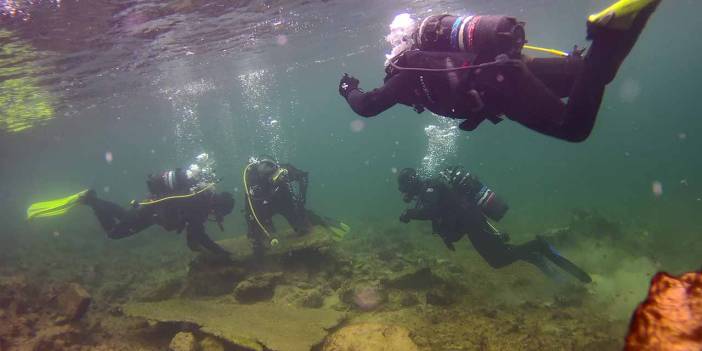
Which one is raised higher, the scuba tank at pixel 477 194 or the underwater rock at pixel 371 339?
the scuba tank at pixel 477 194

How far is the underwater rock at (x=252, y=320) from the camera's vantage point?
5.88 m

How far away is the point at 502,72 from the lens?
11.9 feet

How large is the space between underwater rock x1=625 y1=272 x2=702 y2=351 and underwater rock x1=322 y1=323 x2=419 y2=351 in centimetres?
437

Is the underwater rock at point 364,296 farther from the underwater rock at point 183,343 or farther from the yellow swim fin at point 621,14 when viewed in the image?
the yellow swim fin at point 621,14

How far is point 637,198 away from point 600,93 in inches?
1202

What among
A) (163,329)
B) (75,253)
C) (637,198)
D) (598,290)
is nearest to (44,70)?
(75,253)

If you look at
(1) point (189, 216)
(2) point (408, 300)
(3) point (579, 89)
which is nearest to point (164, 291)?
(1) point (189, 216)

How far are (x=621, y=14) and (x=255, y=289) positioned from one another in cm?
805

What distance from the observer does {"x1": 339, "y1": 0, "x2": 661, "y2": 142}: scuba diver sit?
293 centimetres

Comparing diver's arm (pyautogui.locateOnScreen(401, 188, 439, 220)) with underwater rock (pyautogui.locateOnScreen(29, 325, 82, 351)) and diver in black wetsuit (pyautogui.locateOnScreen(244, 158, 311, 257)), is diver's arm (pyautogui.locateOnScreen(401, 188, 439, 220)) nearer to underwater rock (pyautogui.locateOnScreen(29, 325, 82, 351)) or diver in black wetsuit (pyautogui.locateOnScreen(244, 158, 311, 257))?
diver in black wetsuit (pyautogui.locateOnScreen(244, 158, 311, 257))

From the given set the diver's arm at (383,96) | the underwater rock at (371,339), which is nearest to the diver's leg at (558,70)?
the diver's arm at (383,96)

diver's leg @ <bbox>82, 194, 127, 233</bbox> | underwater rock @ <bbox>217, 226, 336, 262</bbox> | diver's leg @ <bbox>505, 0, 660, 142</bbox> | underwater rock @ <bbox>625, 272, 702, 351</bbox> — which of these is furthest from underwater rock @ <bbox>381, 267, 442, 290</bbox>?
diver's leg @ <bbox>82, 194, 127, 233</bbox>

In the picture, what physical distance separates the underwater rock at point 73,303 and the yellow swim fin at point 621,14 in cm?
1041

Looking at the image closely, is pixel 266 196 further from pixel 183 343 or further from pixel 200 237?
pixel 183 343
